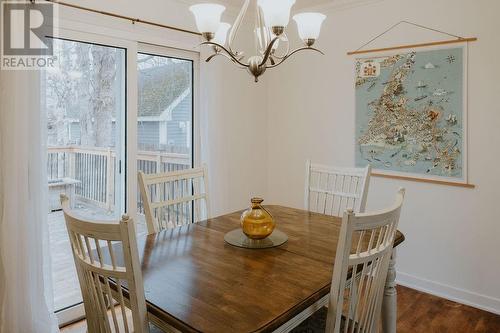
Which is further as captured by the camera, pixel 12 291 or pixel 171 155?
pixel 171 155

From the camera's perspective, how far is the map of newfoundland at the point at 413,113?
8.79 feet

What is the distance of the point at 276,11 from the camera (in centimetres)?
153

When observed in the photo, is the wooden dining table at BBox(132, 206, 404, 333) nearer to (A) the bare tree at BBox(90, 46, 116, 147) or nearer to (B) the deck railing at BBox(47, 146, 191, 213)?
(B) the deck railing at BBox(47, 146, 191, 213)

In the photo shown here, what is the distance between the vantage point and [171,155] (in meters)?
3.22

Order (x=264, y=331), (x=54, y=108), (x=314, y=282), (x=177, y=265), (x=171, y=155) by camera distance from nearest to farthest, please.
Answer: (x=264, y=331) < (x=314, y=282) < (x=177, y=265) < (x=54, y=108) < (x=171, y=155)

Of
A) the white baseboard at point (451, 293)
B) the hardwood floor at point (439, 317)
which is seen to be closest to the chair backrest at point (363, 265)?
the hardwood floor at point (439, 317)

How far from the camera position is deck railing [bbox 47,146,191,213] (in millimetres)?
2524

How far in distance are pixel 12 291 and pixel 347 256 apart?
1.76 metres

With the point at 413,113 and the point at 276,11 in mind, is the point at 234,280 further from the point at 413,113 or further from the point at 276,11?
the point at 413,113

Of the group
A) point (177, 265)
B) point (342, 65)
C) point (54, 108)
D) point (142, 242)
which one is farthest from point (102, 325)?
point (342, 65)

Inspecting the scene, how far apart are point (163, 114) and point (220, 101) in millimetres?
543

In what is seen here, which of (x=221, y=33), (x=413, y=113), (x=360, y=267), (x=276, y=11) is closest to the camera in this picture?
(x=360, y=267)

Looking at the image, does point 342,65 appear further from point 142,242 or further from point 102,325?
point 102,325

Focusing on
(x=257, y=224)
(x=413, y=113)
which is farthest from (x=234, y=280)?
(x=413, y=113)
